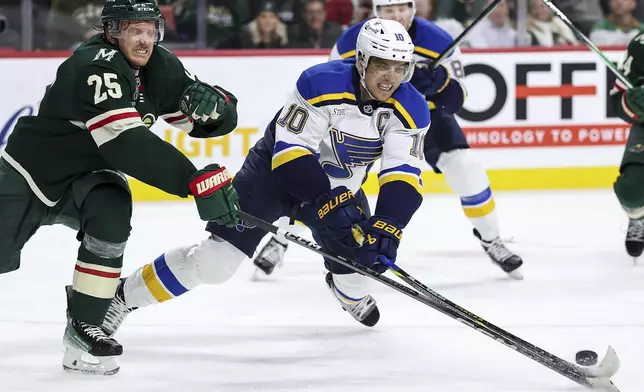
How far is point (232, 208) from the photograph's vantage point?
306 centimetres

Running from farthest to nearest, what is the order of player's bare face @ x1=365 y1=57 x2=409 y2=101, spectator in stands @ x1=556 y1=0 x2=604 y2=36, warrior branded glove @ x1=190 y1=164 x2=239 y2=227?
spectator in stands @ x1=556 y1=0 x2=604 y2=36
player's bare face @ x1=365 y1=57 x2=409 y2=101
warrior branded glove @ x1=190 y1=164 x2=239 y2=227

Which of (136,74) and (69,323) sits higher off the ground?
(136,74)

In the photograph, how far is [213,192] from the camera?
3.01 metres

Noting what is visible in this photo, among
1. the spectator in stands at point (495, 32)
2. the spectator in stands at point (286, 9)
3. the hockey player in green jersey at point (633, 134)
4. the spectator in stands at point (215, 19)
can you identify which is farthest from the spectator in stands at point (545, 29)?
the hockey player in green jersey at point (633, 134)

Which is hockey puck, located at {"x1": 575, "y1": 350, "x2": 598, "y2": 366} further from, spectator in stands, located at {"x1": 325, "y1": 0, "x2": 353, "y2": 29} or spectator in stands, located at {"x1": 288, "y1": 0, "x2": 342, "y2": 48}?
spectator in stands, located at {"x1": 325, "y1": 0, "x2": 353, "y2": 29}

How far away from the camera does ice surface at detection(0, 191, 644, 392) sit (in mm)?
3207

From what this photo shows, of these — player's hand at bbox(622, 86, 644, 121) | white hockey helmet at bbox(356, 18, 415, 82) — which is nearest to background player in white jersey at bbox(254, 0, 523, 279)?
player's hand at bbox(622, 86, 644, 121)

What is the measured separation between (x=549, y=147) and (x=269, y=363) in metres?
3.75

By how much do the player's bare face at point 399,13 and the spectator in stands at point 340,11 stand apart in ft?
7.23

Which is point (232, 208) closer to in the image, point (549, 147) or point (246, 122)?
point (246, 122)

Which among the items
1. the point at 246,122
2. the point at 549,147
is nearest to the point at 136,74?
the point at 246,122

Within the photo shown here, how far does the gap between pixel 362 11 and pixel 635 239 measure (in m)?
2.55

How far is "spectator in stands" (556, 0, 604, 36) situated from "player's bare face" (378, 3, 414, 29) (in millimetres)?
2660

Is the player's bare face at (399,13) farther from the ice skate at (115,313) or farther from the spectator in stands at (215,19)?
the spectator in stands at (215,19)
